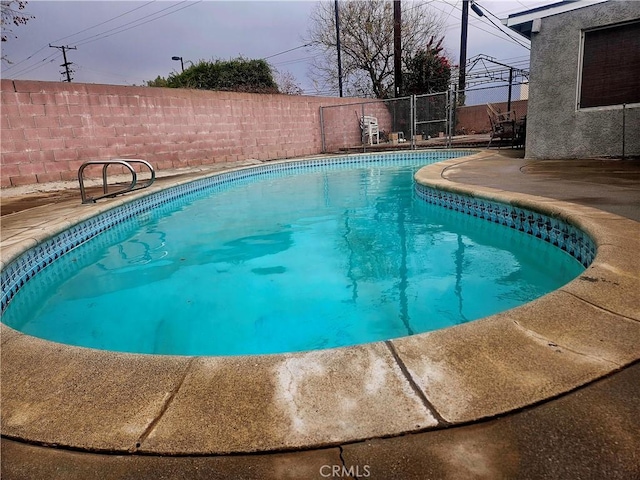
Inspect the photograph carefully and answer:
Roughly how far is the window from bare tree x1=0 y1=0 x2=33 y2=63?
10.3 meters

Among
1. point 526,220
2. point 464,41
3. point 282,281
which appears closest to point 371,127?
point 464,41

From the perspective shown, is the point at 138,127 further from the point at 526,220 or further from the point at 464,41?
the point at 464,41

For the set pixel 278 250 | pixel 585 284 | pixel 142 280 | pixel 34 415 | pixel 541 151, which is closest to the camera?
pixel 34 415

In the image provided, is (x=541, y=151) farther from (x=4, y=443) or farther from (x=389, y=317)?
(x=4, y=443)

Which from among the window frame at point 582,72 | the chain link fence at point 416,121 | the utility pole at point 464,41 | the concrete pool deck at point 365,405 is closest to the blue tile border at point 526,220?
the concrete pool deck at point 365,405

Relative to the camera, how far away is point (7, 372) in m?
1.43

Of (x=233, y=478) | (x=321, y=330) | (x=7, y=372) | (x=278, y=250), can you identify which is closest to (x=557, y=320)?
(x=233, y=478)

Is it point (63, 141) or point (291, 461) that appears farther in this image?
point (63, 141)

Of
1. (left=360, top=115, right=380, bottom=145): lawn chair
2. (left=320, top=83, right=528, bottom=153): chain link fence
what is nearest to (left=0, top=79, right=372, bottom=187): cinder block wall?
(left=320, top=83, right=528, bottom=153): chain link fence

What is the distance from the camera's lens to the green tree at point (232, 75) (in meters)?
17.5

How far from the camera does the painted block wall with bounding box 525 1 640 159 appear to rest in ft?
19.5

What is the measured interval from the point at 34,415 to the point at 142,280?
2.55 meters

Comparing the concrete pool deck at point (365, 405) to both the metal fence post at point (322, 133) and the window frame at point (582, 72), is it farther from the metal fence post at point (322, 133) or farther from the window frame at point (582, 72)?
the metal fence post at point (322, 133)

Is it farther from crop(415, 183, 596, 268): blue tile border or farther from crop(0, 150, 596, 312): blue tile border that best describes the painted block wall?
crop(415, 183, 596, 268): blue tile border
